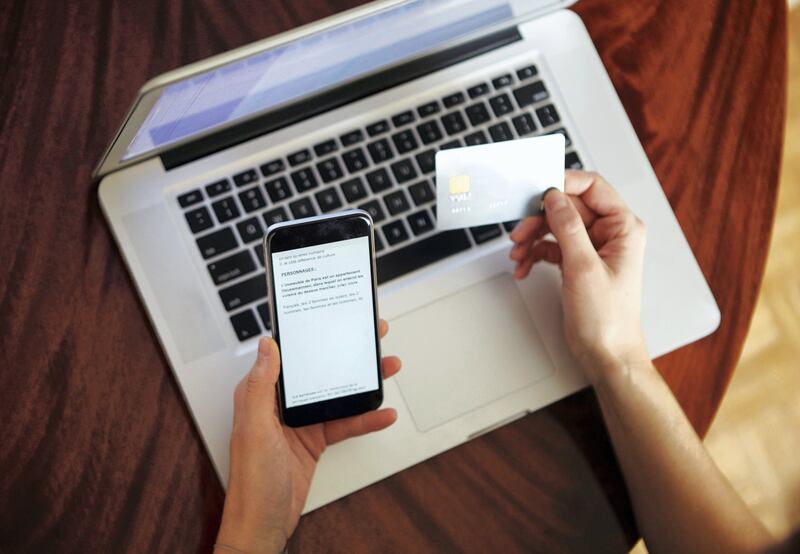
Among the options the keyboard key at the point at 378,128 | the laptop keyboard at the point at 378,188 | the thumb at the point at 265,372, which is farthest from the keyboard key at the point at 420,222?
the thumb at the point at 265,372

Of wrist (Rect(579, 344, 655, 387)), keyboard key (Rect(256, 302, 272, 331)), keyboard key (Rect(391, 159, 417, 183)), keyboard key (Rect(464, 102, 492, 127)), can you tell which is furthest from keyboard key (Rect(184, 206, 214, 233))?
wrist (Rect(579, 344, 655, 387))

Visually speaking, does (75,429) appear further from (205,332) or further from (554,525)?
(554,525)

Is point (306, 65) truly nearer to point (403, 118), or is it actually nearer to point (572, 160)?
point (403, 118)

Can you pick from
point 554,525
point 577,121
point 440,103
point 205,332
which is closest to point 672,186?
point 577,121

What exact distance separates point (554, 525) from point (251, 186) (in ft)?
1.58

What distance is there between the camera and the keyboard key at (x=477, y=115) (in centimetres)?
77

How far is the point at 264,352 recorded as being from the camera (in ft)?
2.01

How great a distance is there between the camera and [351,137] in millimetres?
745

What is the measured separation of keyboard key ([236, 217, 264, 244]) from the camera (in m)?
0.71

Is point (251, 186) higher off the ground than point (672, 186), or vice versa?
point (251, 186)

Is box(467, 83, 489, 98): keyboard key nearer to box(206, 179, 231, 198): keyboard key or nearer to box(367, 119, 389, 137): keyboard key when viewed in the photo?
box(367, 119, 389, 137): keyboard key

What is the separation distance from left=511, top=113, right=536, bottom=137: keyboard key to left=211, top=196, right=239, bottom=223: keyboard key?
1.07ft

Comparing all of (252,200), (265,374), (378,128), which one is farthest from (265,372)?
(378,128)

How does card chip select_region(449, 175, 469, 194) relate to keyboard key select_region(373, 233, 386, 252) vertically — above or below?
above
